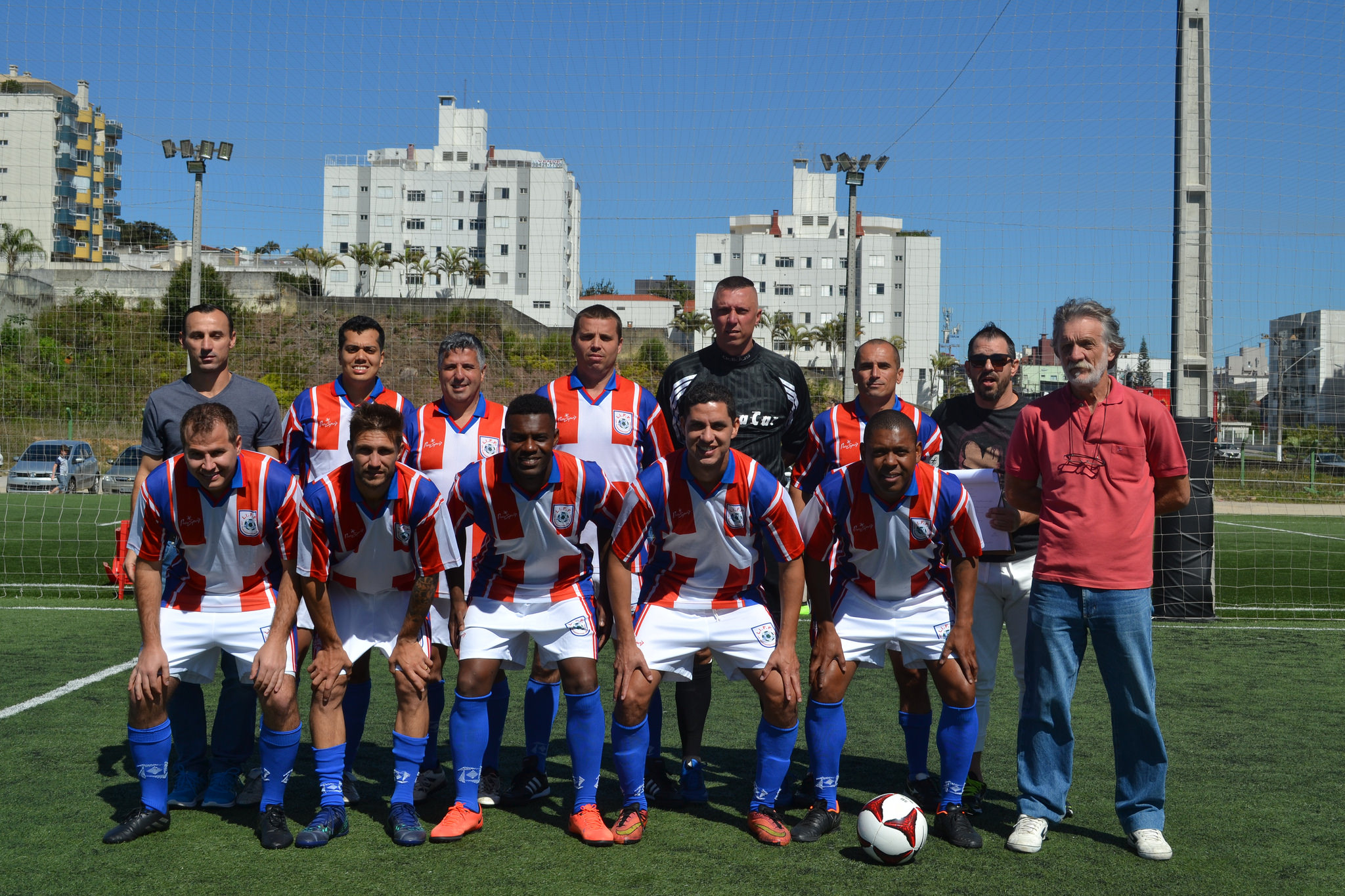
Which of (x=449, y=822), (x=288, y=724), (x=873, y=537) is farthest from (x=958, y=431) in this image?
(x=288, y=724)

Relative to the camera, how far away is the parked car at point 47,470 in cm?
1688

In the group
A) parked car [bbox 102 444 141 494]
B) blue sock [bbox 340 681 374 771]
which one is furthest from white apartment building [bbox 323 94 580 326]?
blue sock [bbox 340 681 374 771]

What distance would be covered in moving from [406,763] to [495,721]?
530mm

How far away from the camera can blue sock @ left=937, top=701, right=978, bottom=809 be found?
3.65 metres

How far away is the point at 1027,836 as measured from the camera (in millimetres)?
3477

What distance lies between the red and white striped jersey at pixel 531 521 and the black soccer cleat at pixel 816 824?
1147 millimetres

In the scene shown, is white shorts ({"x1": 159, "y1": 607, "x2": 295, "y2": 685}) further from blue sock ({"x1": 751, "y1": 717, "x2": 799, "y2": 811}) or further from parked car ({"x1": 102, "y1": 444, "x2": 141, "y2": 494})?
parked car ({"x1": 102, "y1": 444, "x2": 141, "y2": 494})

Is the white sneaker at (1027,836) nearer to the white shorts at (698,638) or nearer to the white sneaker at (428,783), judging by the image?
the white shorts at (698,638)

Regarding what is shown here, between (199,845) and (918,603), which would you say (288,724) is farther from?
(918,603)

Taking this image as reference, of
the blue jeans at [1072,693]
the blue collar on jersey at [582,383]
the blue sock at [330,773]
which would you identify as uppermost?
the blue collar on jersey at [582,383]

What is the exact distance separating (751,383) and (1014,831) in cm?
205

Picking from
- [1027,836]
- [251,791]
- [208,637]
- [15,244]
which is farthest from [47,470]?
[15,244]

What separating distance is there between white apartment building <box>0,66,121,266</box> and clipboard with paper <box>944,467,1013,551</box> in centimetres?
3786

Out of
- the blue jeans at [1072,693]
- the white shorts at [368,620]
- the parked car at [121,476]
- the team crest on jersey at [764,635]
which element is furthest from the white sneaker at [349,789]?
the parked car at [121,476]
